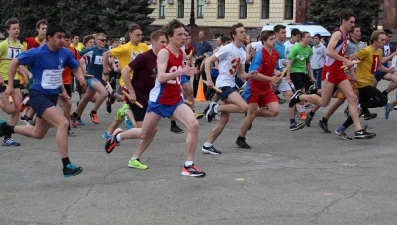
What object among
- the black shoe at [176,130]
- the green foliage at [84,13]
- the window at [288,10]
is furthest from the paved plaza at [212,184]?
the window at [288,10]

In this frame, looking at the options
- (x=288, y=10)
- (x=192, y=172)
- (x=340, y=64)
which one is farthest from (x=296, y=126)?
(x=288, y=10)

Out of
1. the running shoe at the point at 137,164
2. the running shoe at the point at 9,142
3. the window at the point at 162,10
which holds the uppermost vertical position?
the running shoe at the point at 137,164

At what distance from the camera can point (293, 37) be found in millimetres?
17969

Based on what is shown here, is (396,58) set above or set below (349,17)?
below

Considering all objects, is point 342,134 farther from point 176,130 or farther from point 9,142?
point 9,142

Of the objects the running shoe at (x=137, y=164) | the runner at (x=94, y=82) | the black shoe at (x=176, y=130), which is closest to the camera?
the running shoe at (x=137, y=164)

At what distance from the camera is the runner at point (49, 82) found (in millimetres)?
8891

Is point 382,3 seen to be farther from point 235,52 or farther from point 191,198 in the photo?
point 191,198

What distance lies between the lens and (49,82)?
925cm

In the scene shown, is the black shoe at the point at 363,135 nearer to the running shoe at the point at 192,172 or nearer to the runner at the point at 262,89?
the runner at the point at 262,89

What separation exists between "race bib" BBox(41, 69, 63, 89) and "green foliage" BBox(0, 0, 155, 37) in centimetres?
4002

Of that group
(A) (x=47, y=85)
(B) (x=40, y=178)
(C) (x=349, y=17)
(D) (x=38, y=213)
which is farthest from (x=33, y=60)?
(C) (x=349, y=17)

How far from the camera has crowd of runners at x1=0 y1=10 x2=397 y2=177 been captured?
357 inches

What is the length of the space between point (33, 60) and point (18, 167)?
1.41 metres
